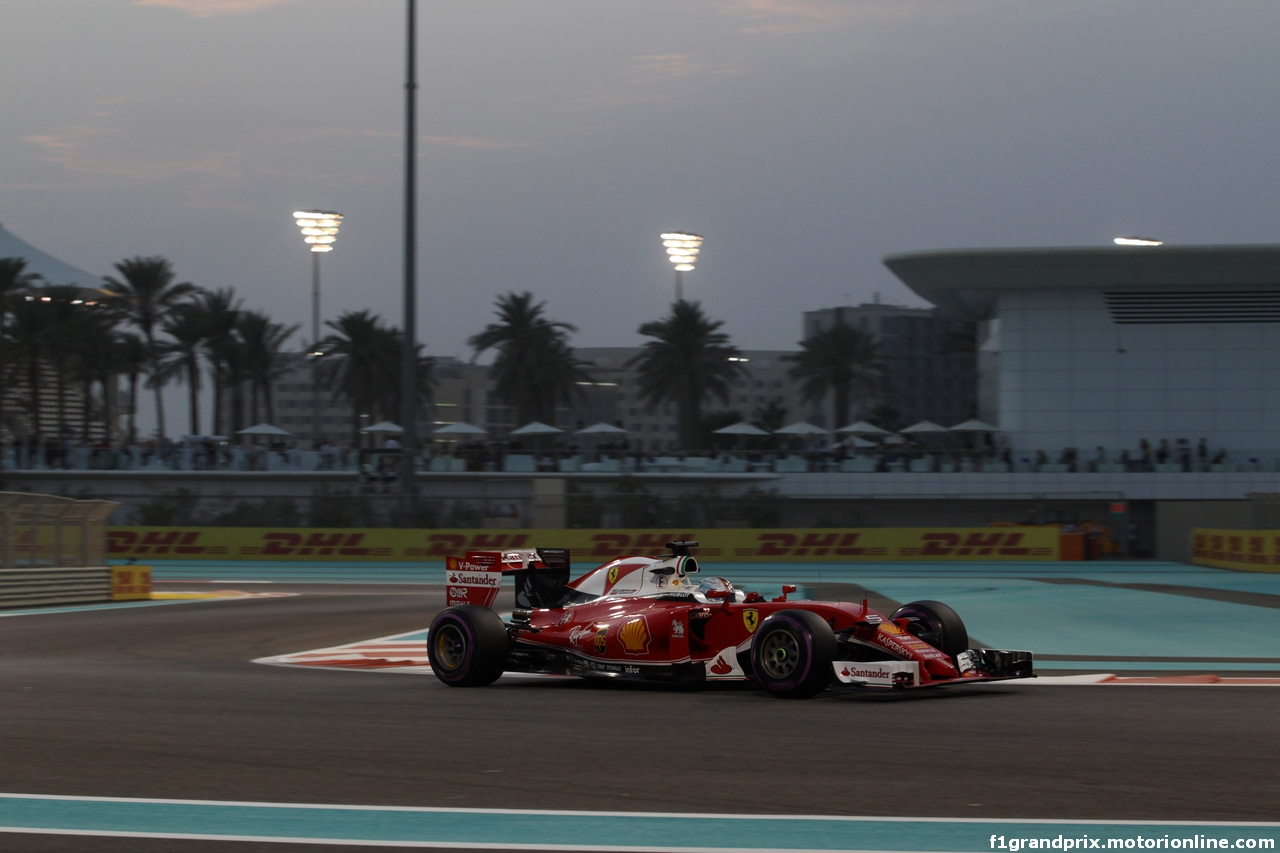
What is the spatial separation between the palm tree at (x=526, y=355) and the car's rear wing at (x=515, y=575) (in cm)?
5271

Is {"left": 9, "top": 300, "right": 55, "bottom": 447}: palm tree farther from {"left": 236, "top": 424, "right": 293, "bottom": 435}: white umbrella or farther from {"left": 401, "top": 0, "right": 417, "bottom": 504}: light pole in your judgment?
{"left": 401, "top": 0, "right": 417, "bottom": 504}: light pole

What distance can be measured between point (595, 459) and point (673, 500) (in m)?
11.9

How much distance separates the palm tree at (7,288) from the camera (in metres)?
63.8

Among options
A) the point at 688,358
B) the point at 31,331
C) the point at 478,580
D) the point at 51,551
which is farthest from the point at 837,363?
the point at 478,580

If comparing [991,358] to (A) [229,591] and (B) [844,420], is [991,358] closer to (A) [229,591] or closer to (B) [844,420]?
(B) [844,420]

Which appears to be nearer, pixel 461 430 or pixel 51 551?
pixel 51 551

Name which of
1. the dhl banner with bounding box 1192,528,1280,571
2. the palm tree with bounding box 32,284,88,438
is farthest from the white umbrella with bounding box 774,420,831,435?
the palm tree with bounding box 32,284,88,438

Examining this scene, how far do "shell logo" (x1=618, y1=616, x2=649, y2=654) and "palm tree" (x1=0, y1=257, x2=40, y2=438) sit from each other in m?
60.8

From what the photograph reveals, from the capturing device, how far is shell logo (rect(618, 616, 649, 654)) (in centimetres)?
1123

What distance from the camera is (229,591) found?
29.2 meters

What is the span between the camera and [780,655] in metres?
10.3

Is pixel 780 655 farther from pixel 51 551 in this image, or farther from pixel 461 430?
pixel 461 430

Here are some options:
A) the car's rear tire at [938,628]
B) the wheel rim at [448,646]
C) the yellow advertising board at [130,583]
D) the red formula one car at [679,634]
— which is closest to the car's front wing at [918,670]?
the red formula one car at [679,634]

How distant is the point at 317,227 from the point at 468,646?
51.8 meters
